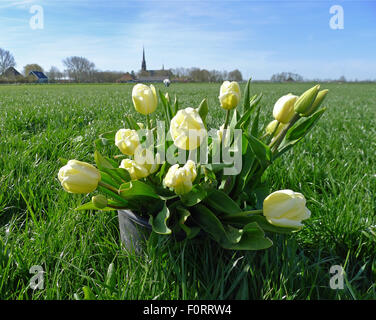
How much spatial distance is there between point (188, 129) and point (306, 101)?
0.35 meters

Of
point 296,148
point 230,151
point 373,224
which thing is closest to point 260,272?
point 230,151

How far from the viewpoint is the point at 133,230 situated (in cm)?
92

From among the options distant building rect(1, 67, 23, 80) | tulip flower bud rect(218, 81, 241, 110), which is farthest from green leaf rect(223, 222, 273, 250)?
distant building rect(1, 67, 23, 80)

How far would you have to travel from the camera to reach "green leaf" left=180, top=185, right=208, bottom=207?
799mm

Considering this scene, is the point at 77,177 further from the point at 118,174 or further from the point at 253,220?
the point at 253,220

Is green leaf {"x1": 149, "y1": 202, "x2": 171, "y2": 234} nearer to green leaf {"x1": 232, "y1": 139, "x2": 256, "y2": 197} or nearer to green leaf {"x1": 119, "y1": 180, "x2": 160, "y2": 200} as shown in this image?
green leaf {"x1": 119, "y1": 180, "x2": 160, "y2": 200}

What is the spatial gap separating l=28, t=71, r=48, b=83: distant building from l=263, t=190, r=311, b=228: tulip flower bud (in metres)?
44.6

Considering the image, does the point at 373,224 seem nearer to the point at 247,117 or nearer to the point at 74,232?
the point at 247,117

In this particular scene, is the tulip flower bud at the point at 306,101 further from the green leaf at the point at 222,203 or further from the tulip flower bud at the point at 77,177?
the tulip flower bud at the point at 77,177

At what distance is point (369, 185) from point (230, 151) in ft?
3.21

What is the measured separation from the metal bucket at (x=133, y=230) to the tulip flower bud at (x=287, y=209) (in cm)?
37

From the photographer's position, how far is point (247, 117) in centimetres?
95

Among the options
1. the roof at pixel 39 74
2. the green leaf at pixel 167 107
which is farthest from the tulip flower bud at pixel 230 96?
the roof at pixel 39 74

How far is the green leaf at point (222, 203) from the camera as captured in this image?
85cm
